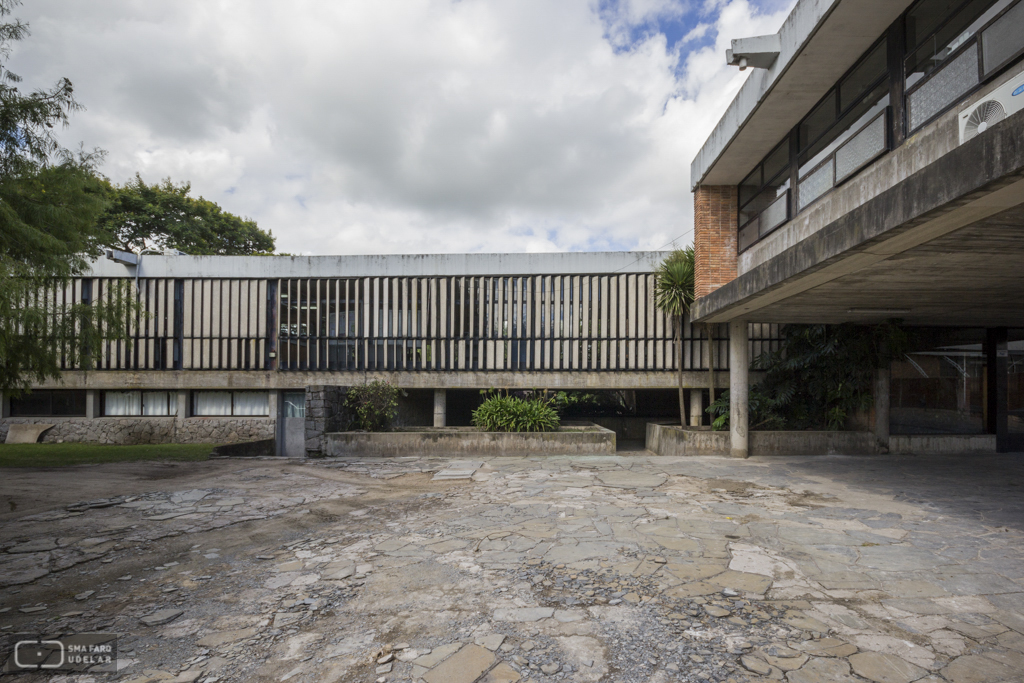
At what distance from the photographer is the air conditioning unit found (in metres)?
4.40

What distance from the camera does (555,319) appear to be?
12078 mm

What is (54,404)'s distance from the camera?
521 inches

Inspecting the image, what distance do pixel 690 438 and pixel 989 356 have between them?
6.58 meters

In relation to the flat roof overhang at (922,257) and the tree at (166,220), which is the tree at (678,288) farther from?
the tree at (166,220)

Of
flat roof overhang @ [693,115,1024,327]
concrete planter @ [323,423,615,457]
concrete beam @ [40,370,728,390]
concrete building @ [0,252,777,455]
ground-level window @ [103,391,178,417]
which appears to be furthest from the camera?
ground-level window @ [103,391,178,417]

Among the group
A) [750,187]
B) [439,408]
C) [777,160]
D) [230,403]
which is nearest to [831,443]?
[750,187]

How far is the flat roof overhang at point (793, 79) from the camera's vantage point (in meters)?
6.04

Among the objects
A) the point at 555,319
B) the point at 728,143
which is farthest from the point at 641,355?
the point at 728,143

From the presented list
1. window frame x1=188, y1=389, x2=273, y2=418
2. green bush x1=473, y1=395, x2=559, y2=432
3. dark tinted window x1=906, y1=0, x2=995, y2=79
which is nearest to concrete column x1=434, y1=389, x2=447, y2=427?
green bush x1=473, y1=395, x2=559, y2=432

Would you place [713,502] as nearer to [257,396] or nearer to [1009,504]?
[1009,504]

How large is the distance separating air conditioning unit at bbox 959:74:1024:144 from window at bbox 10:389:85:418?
735 inches

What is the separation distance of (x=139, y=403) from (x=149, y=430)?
2.87 ft

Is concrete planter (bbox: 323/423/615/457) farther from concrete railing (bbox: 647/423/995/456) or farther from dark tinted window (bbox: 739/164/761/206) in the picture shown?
dark tinted window (bbox: 739/164/761/206)

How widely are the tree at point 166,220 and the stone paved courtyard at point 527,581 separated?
2015cm
